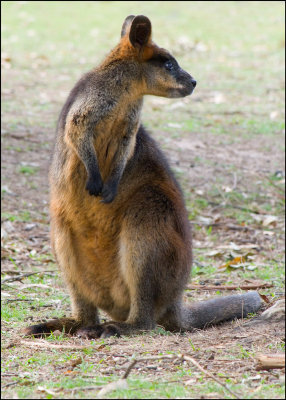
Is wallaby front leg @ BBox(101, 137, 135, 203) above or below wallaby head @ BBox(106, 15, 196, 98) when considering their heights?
below

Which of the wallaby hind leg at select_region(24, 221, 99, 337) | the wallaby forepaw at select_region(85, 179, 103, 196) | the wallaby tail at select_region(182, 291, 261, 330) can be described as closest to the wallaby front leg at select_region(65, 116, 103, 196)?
the wallaby forepaw at select_region(85, 179, 103, 196)

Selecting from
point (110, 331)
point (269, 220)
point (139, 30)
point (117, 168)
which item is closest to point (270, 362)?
point (110, 331)

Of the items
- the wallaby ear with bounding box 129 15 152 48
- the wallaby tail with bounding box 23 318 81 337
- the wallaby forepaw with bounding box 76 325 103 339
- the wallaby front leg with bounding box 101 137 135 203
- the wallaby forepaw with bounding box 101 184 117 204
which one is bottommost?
the wallaby tail with bounding box 23 318 81 337

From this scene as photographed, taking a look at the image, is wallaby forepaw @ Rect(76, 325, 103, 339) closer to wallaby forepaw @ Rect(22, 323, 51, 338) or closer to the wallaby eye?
wallaby forepaw @ Rect(22, 323, 51, 338)

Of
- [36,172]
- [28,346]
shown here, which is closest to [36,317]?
[28,346]

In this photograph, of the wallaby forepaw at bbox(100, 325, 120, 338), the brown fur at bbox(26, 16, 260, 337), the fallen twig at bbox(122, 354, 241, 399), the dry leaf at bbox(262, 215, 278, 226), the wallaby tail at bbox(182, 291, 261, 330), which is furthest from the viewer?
the dry leaf at bbox(262, 215, 278, 226)

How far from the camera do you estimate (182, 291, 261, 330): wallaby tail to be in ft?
15.3

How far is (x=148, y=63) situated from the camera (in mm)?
4484

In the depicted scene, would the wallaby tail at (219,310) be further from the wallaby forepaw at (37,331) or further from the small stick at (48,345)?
the small stick at (48,345)

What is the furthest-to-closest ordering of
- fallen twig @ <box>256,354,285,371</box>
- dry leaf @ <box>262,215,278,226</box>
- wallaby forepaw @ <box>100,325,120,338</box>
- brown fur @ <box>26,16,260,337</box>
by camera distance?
1. dry leaf @ <box>262,215,278,226</box>
2. brown fur @ <box>26,16,260,337</box>
3. wallaby forepaw @ <box>100,325,120,338</box>
4. fallen twig @ <box>256,354,285,371</box>

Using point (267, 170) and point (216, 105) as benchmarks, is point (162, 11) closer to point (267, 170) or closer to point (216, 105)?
point (216, 105)

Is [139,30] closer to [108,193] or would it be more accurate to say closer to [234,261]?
[108,193]

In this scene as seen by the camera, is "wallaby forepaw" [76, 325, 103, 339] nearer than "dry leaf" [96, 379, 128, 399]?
No

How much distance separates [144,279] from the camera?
4.31 m
